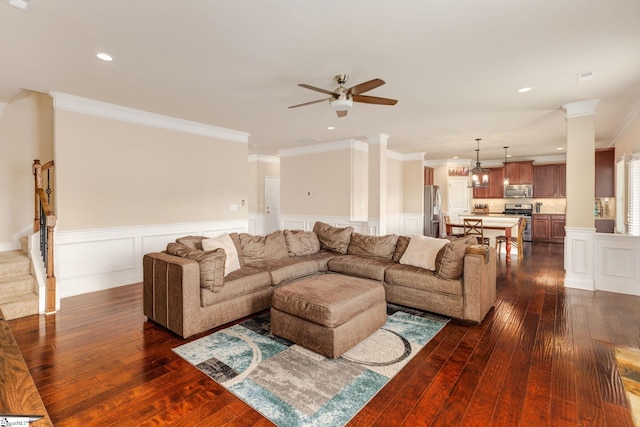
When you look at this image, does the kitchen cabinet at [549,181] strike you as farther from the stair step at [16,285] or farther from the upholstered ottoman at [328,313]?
the stair step at [16,285]

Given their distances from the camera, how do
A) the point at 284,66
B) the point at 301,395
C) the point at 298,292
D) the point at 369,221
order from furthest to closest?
the point at 369,221, the point at 284,66, the point at 298,292, the point at 301,395

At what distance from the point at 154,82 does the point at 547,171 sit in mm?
10862

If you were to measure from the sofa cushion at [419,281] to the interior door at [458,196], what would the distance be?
750 centimetres

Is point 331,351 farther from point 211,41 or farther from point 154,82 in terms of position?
point 154,82

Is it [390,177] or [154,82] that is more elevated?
[154,82]

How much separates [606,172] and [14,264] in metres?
11.0

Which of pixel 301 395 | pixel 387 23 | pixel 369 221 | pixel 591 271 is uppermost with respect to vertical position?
pixel 387 23

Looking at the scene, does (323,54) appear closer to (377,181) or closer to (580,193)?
(377,181)

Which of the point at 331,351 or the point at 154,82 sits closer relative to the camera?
the point at 331,351

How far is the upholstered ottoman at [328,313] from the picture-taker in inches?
105

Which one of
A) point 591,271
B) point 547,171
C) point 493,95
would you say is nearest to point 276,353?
point 493,95

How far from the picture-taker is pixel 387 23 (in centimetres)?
251

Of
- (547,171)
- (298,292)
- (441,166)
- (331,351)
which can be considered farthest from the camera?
(441,166)

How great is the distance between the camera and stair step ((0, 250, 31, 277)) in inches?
154
